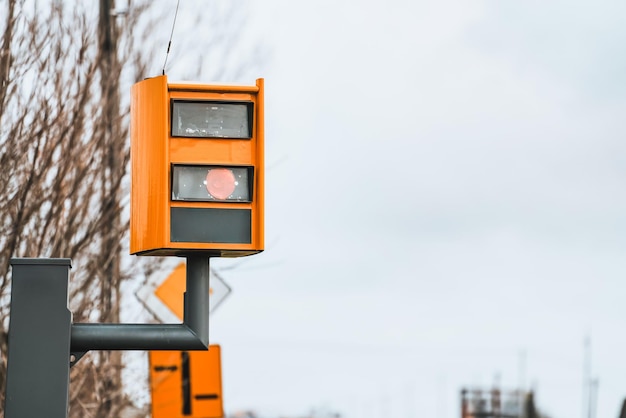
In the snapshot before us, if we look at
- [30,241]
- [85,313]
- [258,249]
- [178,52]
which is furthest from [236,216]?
[178,52]

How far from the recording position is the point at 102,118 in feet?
41.6

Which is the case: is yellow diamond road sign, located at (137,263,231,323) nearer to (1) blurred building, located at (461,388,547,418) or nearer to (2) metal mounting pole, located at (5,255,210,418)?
(2) metal mounting pole, located at (5,255,210,418)

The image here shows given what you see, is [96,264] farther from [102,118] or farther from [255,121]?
[255,121]

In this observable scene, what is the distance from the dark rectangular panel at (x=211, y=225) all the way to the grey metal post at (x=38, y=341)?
1.42 feet

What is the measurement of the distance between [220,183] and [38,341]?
84cm

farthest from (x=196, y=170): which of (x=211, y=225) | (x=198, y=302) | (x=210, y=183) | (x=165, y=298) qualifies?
(x=165, y=298)

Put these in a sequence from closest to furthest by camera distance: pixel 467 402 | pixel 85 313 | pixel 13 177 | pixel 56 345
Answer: pixel 56 345, pixel 13 177, pixel 85 313, pixel 467 402

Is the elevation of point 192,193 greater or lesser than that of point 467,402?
greater

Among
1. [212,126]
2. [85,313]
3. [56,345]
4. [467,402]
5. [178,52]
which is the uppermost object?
[178,52]

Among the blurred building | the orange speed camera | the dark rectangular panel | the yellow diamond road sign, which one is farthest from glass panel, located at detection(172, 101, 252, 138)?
the blurred building

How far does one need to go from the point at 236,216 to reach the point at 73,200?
7.80 metres

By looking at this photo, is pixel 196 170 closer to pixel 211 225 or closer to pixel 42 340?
pixel 211 225

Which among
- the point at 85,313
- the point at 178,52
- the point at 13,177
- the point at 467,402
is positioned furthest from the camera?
the point at 467,402

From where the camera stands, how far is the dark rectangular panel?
4668 millimetres
